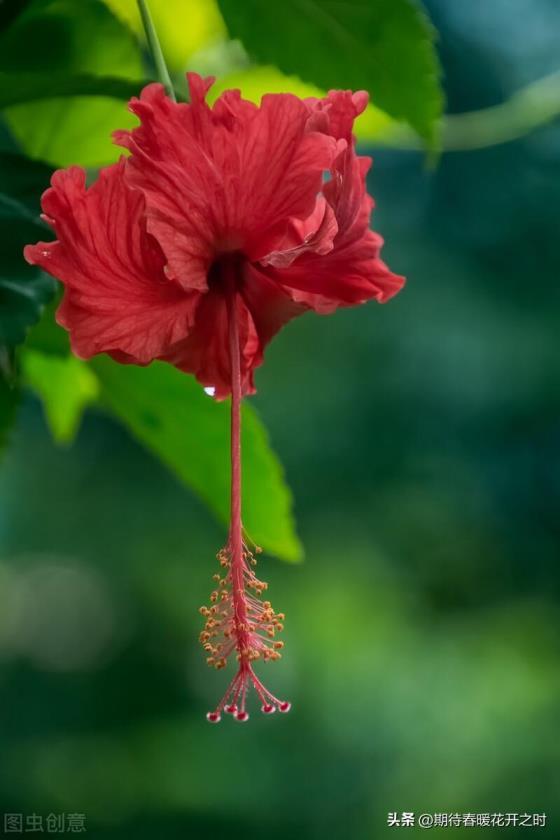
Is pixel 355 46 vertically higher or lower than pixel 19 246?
higher

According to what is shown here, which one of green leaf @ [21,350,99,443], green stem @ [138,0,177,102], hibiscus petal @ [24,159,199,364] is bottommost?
hibiscus petal @ [24,159,199,364]

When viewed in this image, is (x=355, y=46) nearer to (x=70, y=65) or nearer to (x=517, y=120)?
(x=70, y=65)

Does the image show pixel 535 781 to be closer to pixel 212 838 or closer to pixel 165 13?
pixel 212 838

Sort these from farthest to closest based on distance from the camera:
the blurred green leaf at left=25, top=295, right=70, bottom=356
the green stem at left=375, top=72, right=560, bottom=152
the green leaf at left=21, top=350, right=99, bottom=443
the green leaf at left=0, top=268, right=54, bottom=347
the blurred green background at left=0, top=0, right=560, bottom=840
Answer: the blurred green background at left=0, top=0, right=560, bottom=840 < the green stem at left=375, top=72, right=560, bottom=152 < the green leaf at left=21, top=350, right=99, bottom=443 < the blurred green leaf at left=25, top=295, right=70, bottom=356 < the green leaf at left=0, top=268, right=54, bottom=347

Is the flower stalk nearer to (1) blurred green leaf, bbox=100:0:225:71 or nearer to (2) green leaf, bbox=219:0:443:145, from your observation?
(2) green leaf, bbox=219:0:443:145

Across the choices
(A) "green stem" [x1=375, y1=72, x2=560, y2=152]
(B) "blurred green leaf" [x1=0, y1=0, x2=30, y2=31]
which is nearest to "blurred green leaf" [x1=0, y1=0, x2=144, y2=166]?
(B) "blurred green leaf" [x1=0, y1=0, x2=30, y2=31]

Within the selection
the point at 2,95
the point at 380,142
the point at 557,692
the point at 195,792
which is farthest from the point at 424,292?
the point at 2,95

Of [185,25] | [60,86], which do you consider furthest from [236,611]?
[185,25]
